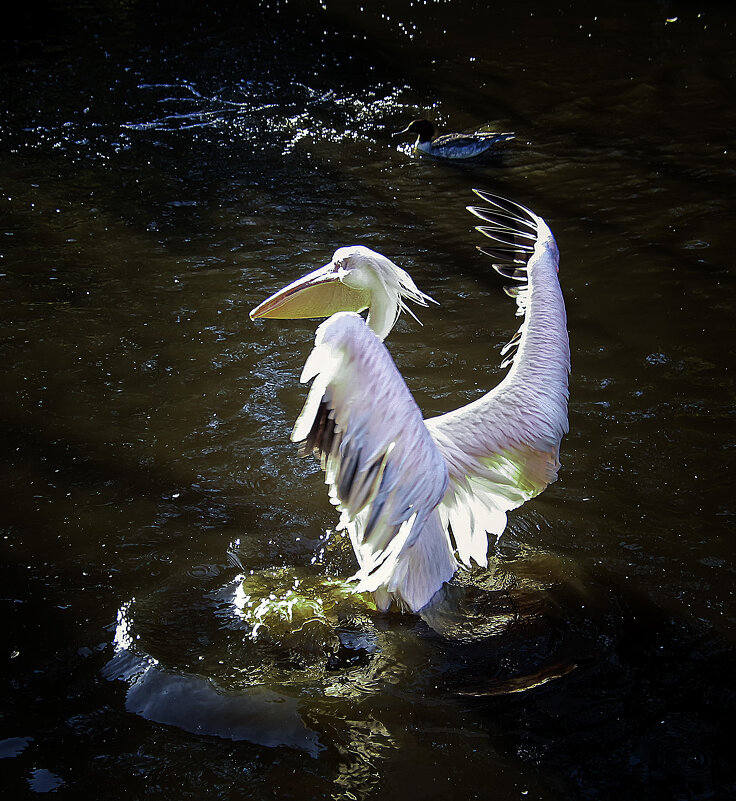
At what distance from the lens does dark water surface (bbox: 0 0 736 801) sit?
2355mm

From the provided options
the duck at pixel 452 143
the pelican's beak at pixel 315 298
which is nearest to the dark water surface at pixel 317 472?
the duck at pixel 452 143

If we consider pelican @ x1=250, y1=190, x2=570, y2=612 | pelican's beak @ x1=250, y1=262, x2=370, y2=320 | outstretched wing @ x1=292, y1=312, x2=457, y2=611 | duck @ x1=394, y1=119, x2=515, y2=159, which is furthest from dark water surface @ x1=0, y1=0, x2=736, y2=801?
pelican's beak @ x1=250, y1=262, x2=370, y2=320

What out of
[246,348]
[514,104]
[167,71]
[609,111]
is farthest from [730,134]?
[167,71]

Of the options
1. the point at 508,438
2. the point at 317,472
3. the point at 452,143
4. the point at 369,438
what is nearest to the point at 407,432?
the point at 369,438

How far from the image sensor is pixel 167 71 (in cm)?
917

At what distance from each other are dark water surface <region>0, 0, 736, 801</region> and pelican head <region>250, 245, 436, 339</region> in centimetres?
87

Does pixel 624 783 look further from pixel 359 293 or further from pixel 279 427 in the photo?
pixel 279 427

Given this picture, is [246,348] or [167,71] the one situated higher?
[167,71]

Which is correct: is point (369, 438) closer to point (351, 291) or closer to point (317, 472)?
point (351, 291)

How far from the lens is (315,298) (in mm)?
3049

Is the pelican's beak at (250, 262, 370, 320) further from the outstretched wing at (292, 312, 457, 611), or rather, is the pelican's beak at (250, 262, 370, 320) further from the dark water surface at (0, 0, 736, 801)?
the dark water surface at (0, 0, 736, 801)

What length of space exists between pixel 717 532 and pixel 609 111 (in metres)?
5.74

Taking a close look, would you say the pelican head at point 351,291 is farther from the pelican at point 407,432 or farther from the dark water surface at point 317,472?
the dark water surface at point 317,472

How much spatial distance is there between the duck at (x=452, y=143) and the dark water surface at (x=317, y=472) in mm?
184
